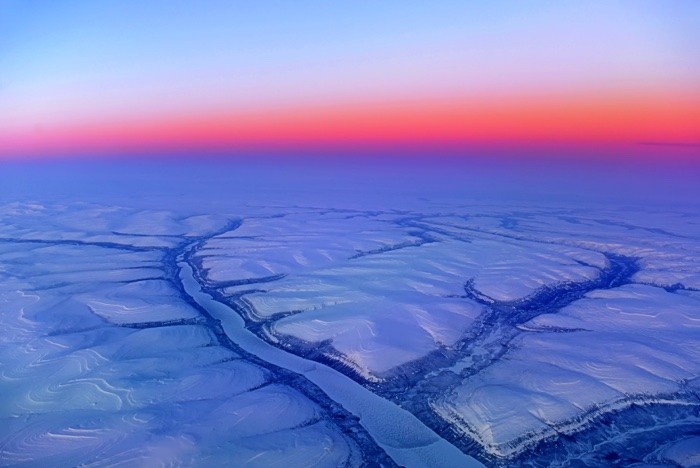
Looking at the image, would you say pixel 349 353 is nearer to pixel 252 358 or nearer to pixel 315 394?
pixel 315 394

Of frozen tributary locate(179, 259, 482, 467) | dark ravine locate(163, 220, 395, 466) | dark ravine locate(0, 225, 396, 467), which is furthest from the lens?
dark ravine locate(0, 225, 396, 467)

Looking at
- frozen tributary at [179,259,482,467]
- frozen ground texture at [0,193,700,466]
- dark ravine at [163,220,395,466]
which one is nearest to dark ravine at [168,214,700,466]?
frozen ground texture at [0,193,700,466]

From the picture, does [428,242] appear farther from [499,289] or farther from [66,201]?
[66,201]

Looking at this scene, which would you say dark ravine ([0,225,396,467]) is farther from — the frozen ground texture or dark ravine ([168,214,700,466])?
dark ravine ([168,214,700,466])

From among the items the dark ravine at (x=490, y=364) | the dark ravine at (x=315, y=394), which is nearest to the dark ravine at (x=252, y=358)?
the dark ravine at (x=315, y=394)

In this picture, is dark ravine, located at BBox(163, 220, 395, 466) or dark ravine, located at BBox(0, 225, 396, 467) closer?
dark ravine, located at BBox(163, 220, 395, 466)

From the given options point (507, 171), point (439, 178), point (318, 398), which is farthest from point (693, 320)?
point (507, 171)
